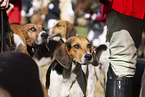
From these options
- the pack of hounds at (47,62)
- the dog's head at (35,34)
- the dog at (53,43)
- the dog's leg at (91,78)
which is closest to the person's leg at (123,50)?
the pack of hounds at (47,62)

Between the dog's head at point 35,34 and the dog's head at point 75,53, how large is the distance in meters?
1.00

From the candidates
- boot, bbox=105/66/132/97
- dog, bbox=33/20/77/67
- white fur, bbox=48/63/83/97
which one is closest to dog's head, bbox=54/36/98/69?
white fur, bbox=48/63/83/97

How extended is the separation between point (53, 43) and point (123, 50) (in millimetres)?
2347

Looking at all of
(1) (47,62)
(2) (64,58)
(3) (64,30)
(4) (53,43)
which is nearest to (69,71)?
(2) (64,58)

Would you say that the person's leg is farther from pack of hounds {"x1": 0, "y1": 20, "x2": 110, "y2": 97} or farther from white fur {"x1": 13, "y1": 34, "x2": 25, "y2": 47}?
white fur {"x1": 13, "y1": 34, "x2": 25, "y2": 47}

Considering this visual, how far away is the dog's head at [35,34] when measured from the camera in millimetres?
3824

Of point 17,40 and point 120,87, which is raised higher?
point 17,40

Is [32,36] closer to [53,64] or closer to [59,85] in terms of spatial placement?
[53,64]

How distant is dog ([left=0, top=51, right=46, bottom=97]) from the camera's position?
1313 mm

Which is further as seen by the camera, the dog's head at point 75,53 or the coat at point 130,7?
the dog's head at point 75,53

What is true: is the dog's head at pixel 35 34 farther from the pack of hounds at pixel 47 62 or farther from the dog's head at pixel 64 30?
the dog's head at pixel 64 30

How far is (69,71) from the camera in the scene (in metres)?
2.98

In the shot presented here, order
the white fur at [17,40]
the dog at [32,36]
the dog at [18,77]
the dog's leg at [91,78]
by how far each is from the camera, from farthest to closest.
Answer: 1. the dog at [32,36]
2. the dog's leg at [91,78]
3. the white fur at [17,40]
4. the dog at [18,77]

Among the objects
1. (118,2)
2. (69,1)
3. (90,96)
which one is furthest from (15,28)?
(69,1)
